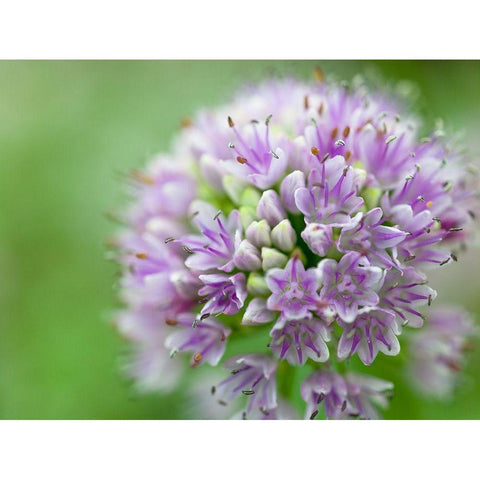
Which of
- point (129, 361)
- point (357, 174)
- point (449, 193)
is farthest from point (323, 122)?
point (129, 361)

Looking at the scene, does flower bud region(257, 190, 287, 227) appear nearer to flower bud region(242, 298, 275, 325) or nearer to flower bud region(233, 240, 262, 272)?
flower bud region(233, 240, 262, 272)

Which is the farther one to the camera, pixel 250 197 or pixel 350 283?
pixel 250 197

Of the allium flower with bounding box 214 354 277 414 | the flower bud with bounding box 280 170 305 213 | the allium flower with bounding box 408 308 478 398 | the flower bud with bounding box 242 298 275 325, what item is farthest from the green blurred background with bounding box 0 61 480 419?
the flower bud with bounding box 242 298 275 325

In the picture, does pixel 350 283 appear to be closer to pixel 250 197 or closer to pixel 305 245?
pixel 305 245

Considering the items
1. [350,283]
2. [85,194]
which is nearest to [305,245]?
[350,283]

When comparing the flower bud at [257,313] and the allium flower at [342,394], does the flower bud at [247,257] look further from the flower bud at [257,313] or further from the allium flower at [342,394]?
the allium flower at [342,394]

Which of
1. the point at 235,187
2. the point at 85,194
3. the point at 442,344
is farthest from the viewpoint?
the point at 85,194

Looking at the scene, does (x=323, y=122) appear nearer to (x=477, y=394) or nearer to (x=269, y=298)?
(x=269, y=298)
